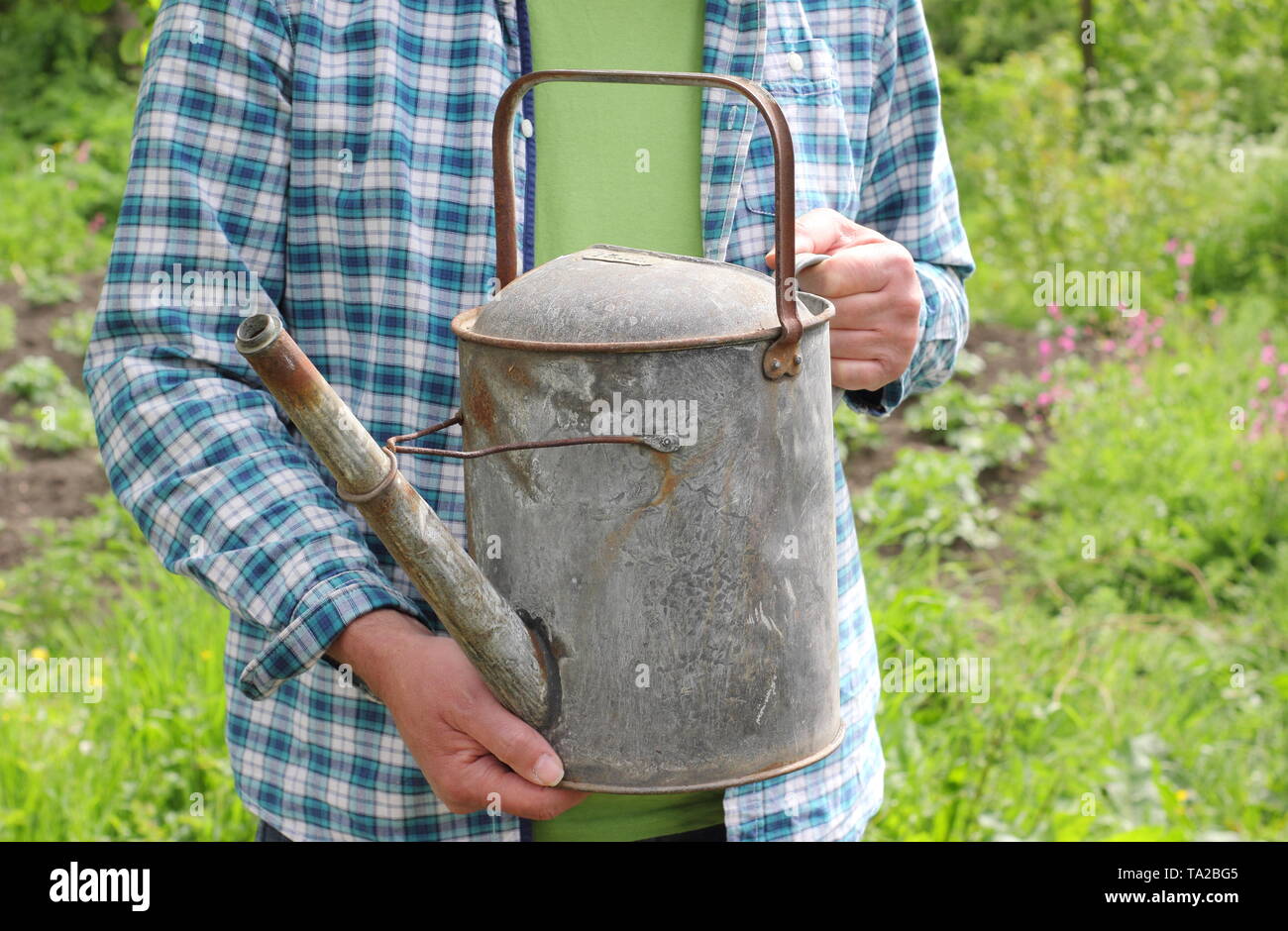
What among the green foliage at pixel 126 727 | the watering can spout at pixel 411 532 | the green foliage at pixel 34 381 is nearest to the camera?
the watering can spout at pixel 411 532

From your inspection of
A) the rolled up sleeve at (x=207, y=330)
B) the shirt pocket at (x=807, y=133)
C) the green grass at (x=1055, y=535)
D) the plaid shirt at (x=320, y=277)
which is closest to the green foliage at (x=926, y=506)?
the green grass at (x=1055, y=535)

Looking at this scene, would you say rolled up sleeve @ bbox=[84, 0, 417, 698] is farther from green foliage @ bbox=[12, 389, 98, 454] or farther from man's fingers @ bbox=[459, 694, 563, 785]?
green foliage @ bbox=[12, 389, 98, 454]

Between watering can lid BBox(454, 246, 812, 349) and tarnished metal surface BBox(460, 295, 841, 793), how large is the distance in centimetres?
2

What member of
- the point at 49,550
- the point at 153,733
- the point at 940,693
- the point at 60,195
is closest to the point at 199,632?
the point at 153,733

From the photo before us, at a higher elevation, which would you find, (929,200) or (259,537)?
(929,200)

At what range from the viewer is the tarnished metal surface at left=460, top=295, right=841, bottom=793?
1.26 metres

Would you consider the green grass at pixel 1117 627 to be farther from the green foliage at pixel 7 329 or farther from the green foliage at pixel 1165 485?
the green foliage at pixel 7 329

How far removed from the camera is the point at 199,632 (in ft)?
11.8

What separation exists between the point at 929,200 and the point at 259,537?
111cm

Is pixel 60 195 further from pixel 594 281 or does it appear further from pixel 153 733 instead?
pixel 594 281

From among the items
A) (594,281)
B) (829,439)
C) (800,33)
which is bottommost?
(829,439)

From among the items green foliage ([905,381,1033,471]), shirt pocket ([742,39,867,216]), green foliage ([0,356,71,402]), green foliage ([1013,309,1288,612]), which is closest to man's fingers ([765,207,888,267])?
shirt pocket ([742,39,867,216])

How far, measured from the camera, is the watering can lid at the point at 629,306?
4.07ft

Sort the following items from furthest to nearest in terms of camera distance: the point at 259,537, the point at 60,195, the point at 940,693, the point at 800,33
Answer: the point at 60,195 < the point at 940,693 < the point at 800,33 < the point at 259,537
